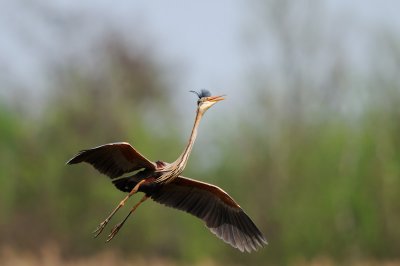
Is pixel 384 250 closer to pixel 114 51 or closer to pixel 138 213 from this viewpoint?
pixel 138 213

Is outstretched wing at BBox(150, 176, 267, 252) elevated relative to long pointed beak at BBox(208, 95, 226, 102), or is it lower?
lower

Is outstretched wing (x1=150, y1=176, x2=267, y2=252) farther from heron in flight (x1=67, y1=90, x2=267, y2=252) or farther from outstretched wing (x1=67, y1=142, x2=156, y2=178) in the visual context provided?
outstretched wing (x1=67, y1=142, x2=156, y2=178)

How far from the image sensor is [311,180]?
3444cm

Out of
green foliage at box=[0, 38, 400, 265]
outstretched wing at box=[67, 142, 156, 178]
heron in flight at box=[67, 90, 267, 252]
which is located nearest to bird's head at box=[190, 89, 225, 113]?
heron in flight at box=[67, 90, 267, 252]

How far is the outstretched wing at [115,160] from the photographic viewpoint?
40.6 ft

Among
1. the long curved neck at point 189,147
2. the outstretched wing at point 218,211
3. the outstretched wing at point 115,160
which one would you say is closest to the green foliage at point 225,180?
the outstretched wing at point 218,211

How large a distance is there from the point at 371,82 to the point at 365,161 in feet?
9.49

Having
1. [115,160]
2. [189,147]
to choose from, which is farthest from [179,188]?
[189,147]

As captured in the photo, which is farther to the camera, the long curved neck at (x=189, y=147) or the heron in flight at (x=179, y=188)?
the heron in flight at (x=179, y=188)

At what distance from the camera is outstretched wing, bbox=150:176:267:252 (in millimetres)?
13508

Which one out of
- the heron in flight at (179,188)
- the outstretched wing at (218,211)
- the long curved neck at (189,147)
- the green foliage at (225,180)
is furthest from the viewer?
the green foliage at (225,180)

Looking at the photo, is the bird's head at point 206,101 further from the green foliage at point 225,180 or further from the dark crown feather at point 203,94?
the green foliage at point 225,180

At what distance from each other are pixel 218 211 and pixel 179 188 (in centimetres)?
63

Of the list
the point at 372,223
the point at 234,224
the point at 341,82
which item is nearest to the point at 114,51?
the point at 341,82
